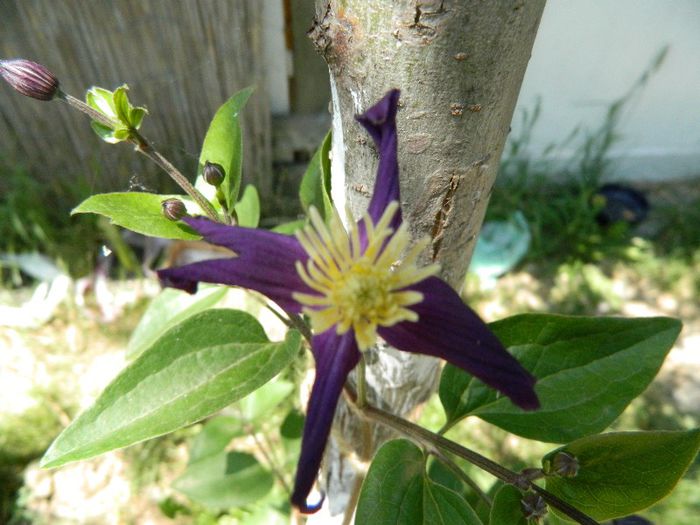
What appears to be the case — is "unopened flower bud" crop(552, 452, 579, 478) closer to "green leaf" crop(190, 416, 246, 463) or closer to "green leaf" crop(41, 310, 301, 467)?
"green leaf" crop(41, 310, 301, 467)

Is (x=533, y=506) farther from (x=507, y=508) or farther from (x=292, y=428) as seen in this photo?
(x=292, y=428)

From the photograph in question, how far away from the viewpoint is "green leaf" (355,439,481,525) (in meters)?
0.64

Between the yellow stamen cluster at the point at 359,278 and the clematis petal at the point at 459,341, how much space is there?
2 centimetres

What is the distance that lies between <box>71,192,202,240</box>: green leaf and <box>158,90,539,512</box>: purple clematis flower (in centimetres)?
15

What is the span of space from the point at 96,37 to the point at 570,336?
1.74m

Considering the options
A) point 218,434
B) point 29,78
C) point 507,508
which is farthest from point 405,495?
point 218,434

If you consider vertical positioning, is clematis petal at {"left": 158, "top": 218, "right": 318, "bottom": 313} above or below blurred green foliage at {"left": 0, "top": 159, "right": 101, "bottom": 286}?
above

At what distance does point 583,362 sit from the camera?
2.24 ft

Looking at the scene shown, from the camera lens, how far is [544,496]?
0.63 meters

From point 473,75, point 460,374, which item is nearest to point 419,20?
point 473,75

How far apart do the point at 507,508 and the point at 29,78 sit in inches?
28.6

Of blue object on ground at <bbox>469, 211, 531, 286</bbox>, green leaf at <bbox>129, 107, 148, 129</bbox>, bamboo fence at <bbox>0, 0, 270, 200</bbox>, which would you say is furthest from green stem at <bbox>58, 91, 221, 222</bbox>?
blue object on ground at <bbox>469, 211, 531, 286</bbox>

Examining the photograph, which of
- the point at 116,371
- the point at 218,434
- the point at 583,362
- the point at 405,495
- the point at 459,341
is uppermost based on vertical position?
the point at 459,341

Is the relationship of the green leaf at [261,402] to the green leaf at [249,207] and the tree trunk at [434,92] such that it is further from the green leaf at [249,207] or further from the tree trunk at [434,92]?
the tree trunk at [434,92]
